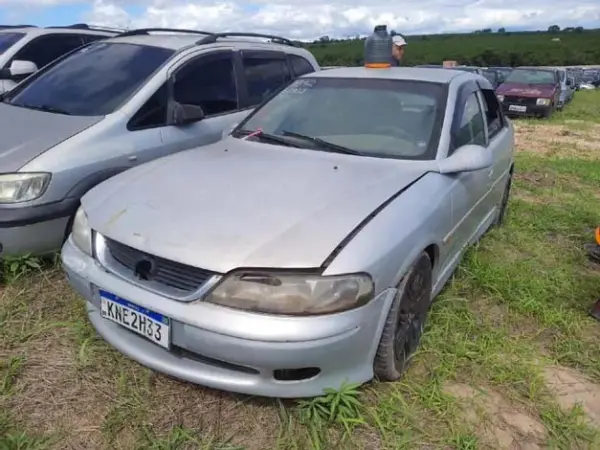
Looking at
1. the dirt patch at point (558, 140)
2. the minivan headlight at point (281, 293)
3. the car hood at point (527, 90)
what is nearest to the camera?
the minivan headlight at point (281, 293)

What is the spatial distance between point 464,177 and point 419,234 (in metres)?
0.82

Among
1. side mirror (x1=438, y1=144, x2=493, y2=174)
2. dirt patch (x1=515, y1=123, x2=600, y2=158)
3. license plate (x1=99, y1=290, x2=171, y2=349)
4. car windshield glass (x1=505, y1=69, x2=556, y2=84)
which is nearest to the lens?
license plate (x1=99, y1=290, x2=171, y2=349)

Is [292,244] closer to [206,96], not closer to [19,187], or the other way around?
[19,187]

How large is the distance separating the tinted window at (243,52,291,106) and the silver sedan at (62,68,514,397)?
1761 mm

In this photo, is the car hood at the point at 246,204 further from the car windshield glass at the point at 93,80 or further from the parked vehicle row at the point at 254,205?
the car windshield glass at the point at 93,80

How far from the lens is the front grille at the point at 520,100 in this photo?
15.1 metres

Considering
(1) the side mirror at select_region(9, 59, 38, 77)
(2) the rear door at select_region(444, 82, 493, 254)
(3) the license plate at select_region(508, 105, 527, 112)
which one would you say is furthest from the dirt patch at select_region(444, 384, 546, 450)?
(3) the license plate at select_region(508, 105, 527, 112)

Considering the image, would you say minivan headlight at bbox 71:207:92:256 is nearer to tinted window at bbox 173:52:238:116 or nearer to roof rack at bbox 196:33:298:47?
tinted window at bbox 173:52:238:116

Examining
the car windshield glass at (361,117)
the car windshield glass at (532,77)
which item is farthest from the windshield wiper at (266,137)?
the car windshield glass at (532,77)

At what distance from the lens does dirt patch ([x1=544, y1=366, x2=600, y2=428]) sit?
254 cm

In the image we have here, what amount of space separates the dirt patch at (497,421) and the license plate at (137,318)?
1.34 meters

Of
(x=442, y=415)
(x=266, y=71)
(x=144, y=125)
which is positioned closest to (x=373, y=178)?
(x=442, y=415)

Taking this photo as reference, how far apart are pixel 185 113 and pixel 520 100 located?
13422mm

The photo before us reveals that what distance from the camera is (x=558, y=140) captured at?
35.9ft
